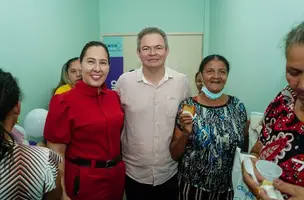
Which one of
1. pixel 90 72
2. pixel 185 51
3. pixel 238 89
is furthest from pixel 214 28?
pixel 90 72

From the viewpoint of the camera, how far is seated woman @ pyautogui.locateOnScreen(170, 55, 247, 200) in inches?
58.7

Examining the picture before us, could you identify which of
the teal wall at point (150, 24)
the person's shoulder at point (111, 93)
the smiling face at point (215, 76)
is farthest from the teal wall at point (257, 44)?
the person's shoulder at point (111, 93)

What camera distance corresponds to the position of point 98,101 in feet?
4.99

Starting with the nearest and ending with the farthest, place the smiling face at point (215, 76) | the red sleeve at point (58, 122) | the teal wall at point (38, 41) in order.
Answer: the red sleeve at point (58, 122) < the smiling face at point (215, 76) < the teal wall at point (38, 41)

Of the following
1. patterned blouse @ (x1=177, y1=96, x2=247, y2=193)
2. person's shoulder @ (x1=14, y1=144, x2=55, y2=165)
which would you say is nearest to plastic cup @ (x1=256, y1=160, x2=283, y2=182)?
patterned blouse @ (x1=177, y1=96, x2=247, y2=193)

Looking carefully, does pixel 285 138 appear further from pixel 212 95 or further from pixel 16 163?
pixel 16 163

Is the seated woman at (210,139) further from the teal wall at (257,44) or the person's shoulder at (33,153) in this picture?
the person's shoulder at (33,153)

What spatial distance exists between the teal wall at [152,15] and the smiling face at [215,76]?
265 cm

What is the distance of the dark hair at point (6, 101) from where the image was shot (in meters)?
0.84

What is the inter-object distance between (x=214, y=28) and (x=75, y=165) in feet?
9.92

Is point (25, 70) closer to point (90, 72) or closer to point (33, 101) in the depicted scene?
point (33, 101)

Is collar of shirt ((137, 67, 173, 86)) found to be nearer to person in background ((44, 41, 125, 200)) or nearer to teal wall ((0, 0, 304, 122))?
person in background ((44, 41, 125, 200))

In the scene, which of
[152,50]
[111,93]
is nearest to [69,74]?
[111,93]

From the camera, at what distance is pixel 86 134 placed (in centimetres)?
144
